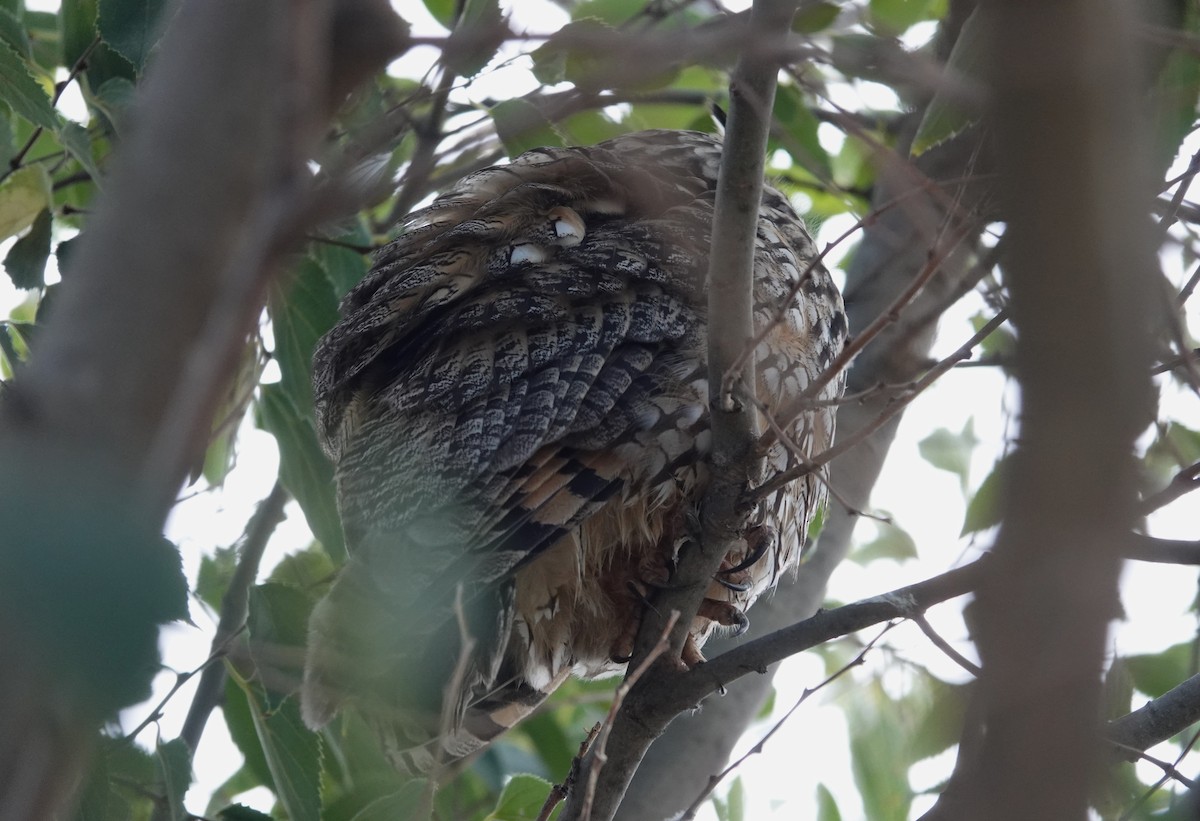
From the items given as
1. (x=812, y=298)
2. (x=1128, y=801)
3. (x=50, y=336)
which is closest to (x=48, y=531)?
(x=50, y=336)

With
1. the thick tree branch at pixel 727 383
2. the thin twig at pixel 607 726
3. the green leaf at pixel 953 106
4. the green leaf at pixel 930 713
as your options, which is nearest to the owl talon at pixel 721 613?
the thick tree branch at pixel 727 383

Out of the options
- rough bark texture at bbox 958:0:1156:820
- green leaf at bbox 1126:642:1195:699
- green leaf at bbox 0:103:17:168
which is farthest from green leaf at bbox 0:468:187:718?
green leaf at bbox 1126:642:1195:699

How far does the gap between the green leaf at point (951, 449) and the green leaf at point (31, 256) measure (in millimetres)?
2965

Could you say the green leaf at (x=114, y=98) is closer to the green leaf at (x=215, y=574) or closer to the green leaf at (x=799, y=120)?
the green leaf at (x=215, y=574)

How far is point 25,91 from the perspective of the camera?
239 cm

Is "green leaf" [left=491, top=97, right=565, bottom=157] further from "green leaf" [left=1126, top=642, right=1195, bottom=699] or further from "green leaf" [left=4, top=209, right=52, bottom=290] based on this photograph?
"green leaf" [left=1126, top=642, right=1195, bottom=699]

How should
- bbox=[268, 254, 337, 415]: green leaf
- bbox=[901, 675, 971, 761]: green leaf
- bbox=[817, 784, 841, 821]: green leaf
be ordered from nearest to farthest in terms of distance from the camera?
1. bbox=[901, 675, 971, 761]: green leaf
2. bbox=[268, 254, 337, 415]: green leaf
3. bbox=[817, 784, 841, 821]: green leaf

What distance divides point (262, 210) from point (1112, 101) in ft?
1.89

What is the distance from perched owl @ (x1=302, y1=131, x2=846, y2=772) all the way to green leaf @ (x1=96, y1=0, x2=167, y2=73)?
0.62m

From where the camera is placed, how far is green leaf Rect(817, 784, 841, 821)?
10.4 feet

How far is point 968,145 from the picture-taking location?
2896 mm

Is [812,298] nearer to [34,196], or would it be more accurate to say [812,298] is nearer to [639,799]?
[639,799]

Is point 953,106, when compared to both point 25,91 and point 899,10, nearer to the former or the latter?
point 899,10

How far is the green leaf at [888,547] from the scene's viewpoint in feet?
14.1
